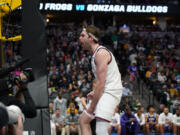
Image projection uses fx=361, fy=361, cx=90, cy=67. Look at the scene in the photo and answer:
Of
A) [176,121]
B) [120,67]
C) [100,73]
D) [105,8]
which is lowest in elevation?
→ [176,121]

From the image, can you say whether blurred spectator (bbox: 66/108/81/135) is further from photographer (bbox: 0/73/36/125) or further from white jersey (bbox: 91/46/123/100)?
photographer (bbox: 0/73/36/125)

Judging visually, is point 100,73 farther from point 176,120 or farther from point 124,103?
point 176,120

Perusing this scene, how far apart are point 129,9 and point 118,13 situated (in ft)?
2.43

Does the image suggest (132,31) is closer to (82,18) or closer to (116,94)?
(82,18)

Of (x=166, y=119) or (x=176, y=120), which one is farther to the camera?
(x=166, y=119)

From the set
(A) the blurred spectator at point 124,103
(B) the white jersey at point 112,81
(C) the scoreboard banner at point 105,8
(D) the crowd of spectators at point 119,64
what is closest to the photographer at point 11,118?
(B) the white jersey at point 112,81

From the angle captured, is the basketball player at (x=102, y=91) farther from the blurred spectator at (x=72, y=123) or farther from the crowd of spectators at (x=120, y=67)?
the blurred spectator at (x=72, y=123)

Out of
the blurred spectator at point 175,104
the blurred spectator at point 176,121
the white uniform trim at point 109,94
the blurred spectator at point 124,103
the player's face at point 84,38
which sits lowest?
the blurred spectator at point 176,121

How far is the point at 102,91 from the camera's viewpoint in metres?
4.37

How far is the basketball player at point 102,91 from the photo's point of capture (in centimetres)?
434

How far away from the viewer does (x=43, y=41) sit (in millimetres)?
6098

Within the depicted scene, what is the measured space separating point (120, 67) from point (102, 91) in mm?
15033

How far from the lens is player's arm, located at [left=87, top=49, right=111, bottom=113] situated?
14.3ft

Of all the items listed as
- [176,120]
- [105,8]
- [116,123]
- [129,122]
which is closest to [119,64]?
[105,8]
